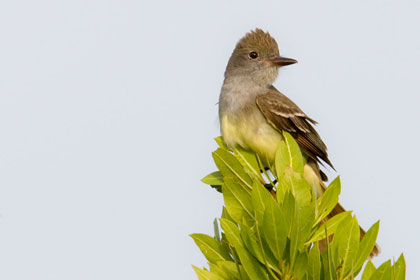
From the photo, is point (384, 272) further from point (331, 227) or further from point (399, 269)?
point (331, 227)

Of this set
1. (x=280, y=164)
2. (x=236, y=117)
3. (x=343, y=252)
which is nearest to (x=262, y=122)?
(x=236, y=117)

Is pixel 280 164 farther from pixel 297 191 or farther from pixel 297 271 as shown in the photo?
pixel 297 271

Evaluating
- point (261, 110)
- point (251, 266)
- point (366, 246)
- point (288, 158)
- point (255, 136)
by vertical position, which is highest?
point (261, 110)

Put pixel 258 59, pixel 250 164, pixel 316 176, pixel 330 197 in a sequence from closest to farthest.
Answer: pixel 330 197 → pixel 250 164 → pixel 316 176 → pixel 258 59

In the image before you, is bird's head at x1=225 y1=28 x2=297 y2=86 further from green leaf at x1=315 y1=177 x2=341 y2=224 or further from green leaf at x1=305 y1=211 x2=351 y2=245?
green leaf at x1=305 y1=211 x2=351 y2=245

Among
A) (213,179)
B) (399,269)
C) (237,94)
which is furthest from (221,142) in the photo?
(399,269)

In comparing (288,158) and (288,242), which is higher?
(288,158)

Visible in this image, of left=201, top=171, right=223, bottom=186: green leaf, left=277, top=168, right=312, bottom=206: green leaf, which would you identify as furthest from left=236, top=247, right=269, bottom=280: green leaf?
left=201, top=171, right=223, bottom=186: green leaf
